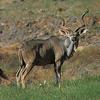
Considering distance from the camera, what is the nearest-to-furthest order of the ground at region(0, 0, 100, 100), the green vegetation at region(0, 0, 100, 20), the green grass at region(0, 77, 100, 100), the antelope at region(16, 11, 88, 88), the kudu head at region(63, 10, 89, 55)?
1. the green grass at region(0, 77, 100, 100)
2. the antelope at region(16, 11, 88, 88)
3. the kudu head at region(63, 10, 89, 55)
4. the ground at region(0, 0, 100, 100)
5. the green vegetation at region(0, 0, 100, 20)

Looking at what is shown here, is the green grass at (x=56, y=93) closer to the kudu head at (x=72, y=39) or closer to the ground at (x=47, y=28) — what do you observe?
the kudu head at (x=72, y=39)

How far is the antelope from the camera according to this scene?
70.4ft

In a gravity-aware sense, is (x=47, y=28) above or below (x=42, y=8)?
below

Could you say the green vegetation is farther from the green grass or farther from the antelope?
the green grass

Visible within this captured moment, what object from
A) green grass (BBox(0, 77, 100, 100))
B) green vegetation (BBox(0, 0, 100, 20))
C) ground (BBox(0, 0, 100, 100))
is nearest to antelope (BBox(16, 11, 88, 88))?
ground (BBox(0, 0, 100, 100))

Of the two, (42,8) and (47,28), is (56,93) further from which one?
(42,8)

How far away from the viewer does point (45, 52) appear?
2231cm

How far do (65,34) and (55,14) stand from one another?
62.8ft

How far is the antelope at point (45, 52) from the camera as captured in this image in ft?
70.4

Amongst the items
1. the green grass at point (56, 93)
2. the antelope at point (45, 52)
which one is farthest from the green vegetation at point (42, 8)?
the green grass at point (56, 93)

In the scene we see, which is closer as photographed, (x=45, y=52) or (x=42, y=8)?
(x=45, y=52)

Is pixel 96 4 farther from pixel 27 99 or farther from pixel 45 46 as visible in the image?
pixel 27 99

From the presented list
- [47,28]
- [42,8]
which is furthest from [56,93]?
[42,8]

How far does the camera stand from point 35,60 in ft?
71.3
